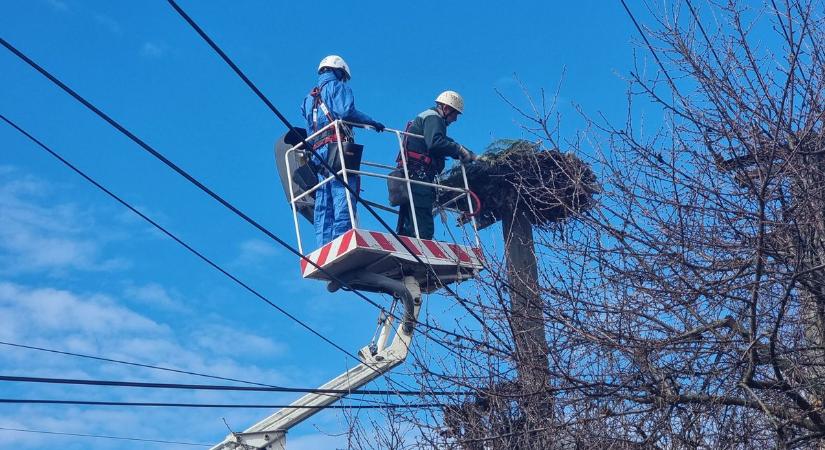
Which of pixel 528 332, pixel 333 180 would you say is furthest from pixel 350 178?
pixel 528 332

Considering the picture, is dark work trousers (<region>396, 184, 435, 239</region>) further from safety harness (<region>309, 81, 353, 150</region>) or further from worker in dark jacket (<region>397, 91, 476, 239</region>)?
safety harness (<region>309, 81, 353, 150</region>)

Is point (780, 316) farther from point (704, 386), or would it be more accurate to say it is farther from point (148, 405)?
point (148, 405)

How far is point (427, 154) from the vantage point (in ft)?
37.3

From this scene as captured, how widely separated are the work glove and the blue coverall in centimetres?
91

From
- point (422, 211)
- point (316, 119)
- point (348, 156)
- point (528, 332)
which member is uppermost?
point (316, 119)

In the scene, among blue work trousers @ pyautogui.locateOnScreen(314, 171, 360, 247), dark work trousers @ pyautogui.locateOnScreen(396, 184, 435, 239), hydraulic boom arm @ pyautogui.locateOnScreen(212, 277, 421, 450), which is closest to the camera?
hydraulic boom arm @ pyautogui.locateOnScreen(212, 277, 421, 450)

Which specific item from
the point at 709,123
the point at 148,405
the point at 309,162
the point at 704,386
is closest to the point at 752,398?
the point at 704,386

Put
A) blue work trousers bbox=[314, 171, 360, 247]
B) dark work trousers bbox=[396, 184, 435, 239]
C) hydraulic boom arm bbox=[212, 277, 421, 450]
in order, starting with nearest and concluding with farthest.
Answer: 1. hydraulic boom arm bbox=[212, 277, 421, 450]
2. blue work trousers bbox=[314, 171, 360, 247]
3. dark work trousers bbox=[396, 184, 435, 239]

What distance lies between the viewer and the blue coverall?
34.9 ft

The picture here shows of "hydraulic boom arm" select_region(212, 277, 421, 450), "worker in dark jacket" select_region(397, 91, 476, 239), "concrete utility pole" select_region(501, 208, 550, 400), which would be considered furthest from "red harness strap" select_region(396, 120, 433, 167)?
A: "concrete utility pole" select_region(501, 208, 550, 400)

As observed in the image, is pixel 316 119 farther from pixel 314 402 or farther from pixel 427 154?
pixel 314 402

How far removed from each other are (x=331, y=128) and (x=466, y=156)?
135cm

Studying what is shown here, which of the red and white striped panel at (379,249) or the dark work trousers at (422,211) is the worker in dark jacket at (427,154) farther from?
the red and white striped panel at (379,249)

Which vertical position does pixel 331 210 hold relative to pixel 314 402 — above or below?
above
